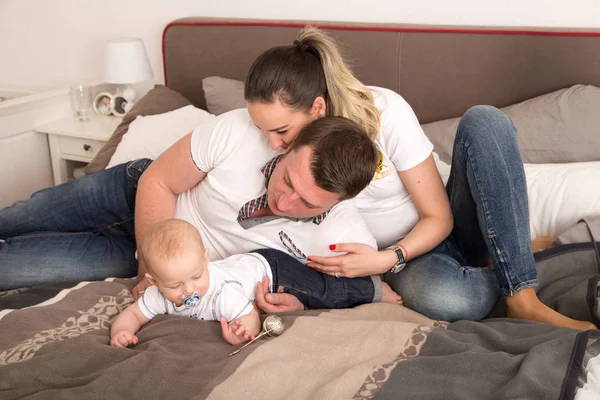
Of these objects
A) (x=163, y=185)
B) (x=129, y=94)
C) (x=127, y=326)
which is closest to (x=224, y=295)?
(x=127, y=326)

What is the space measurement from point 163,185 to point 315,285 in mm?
515

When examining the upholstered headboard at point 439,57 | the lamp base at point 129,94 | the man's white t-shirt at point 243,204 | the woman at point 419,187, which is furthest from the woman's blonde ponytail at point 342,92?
the lamp base at point 129,94

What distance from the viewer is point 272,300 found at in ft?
5.04

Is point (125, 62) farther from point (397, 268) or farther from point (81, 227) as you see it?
point (397, 268)

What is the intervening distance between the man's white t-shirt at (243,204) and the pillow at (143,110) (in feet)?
2.68

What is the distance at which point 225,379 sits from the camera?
123 centimetres

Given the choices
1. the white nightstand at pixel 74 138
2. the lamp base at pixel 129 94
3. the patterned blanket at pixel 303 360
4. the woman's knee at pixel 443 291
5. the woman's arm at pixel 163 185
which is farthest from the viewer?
the lamp base at pixel 129 94

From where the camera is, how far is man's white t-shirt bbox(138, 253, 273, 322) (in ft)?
4.82

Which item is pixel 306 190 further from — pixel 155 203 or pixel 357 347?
pixel 155 203

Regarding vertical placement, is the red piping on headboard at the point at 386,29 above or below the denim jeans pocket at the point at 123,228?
above

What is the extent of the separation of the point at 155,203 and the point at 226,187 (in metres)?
0.22

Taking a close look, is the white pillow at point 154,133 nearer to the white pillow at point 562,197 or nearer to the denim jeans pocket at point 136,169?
the denim jeans pocket at point 136,169

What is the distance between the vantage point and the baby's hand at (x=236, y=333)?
1396mm

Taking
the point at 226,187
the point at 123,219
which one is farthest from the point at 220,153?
the point at 123,219
